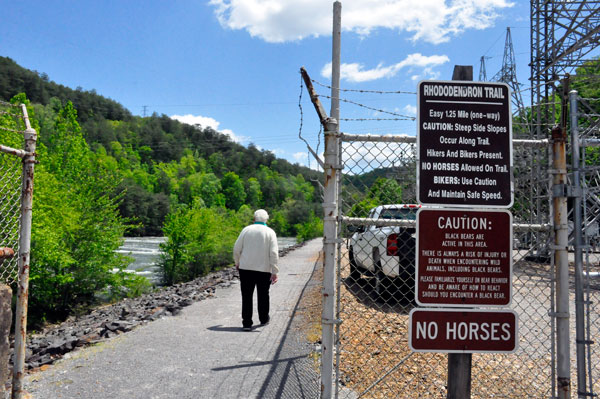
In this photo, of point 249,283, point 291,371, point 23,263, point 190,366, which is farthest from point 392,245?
point 23,263

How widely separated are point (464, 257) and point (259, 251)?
13.3ft

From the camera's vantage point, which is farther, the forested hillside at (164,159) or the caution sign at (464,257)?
the forested hillside at (164,159)

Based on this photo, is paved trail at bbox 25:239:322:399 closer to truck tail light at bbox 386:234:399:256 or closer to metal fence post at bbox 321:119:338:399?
metal fence post at bbox 321:119:338:399

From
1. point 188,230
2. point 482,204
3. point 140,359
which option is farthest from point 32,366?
point 188,230

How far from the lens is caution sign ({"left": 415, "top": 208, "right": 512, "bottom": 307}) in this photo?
2.98 meters

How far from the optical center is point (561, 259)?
10.5ft

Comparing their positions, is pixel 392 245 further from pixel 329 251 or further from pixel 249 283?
pixel 329 251

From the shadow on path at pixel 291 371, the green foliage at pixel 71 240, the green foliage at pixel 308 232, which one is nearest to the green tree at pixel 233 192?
the green foliage at pixel 308 232

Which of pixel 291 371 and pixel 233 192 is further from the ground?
pixel 233 192

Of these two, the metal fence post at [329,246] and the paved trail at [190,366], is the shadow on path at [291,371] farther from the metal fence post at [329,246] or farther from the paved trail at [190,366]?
the metal fence post at [329,246]

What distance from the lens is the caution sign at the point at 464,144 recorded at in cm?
302

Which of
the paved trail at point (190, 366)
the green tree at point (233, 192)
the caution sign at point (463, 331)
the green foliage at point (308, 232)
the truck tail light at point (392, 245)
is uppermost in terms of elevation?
the green tree at point (233, 192)

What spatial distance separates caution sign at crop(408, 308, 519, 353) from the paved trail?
181 cm

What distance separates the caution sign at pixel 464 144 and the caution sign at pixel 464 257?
4.2 inches
